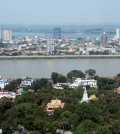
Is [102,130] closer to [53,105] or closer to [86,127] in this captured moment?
[86,127]

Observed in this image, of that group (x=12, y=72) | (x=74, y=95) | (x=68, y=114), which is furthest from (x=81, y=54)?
(x=68, y=114)

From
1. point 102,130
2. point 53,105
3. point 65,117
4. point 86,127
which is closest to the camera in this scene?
point 102,130

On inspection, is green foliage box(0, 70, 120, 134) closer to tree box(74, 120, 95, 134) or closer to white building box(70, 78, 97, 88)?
tree box(74, 120, 95, 134)

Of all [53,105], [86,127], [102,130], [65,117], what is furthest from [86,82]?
[102,130]

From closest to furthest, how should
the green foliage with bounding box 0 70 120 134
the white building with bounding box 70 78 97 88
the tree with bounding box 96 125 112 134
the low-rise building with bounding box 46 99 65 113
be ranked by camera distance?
the tree with bounding box 96 125 112 134
the green foliage with bounding box 0 70 120 134
the low-rise building with bounding box 46 99 65 113
the white building with bounding box 70 78 97 88

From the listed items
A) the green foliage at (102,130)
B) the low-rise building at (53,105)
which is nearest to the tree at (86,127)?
the green foliage at (102,130)

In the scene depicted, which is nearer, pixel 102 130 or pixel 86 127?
pixel 102 130

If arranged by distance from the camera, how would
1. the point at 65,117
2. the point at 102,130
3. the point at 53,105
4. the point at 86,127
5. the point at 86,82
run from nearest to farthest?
1. the point at 102,130
2. the point at 86,127
3. the point at 65,117
4. the point at 53,105
5. the point at 86,82

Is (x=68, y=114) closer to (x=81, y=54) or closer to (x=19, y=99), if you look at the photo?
(x=19, y=99)

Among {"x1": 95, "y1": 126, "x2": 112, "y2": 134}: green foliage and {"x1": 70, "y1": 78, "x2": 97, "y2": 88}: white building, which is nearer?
{"x1": 95, "y1": 126, "x2": 112, "y2": 134}: green foliage

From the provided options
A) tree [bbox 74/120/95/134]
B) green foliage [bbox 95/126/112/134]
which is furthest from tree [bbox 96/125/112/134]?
tree [bbox 74/120/95/134]

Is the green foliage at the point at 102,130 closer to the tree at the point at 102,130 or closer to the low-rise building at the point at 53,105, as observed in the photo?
the tree at the point at 102,130
